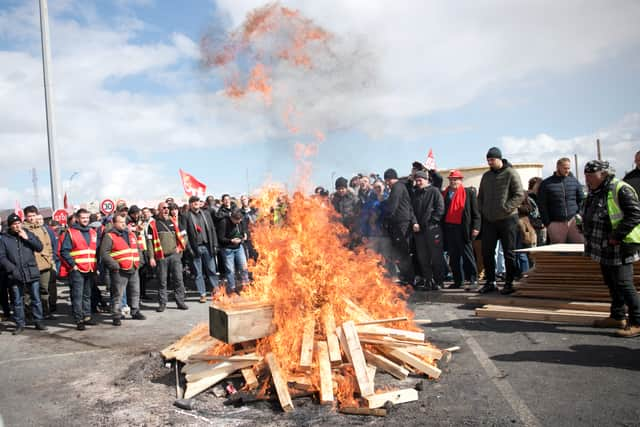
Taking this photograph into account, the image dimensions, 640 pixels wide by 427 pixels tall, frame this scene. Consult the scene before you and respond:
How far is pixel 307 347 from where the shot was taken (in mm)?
4980

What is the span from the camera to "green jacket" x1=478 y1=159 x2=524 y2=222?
827cm

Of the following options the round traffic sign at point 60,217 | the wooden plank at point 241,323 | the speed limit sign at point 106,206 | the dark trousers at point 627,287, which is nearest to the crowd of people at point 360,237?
the dark trousers at point 627,287

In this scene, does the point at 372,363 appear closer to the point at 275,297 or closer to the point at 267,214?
the point at 275,297

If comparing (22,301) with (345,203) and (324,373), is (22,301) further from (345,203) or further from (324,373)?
(324,373)

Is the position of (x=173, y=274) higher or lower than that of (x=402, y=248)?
lower

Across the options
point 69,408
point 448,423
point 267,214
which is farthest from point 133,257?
point 448,423

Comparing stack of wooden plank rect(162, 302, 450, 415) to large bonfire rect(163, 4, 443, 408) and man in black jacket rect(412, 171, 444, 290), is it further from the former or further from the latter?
man in black jacket rect(412, 171, 444, 290)

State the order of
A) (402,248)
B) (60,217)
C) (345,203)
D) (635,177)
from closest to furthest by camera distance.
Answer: (635,177) → (402,248) → (345,203) → (60,217)

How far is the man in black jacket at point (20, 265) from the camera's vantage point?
8695 mm

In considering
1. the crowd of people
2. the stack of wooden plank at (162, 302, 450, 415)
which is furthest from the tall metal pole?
the stack of wooden plank at (162, 302, 450, 415)

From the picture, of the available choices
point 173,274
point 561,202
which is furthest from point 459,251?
point 173,274

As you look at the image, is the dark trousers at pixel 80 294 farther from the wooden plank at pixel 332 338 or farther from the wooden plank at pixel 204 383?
the wooden plank at pixel 332 338

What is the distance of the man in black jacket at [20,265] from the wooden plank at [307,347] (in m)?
6.12

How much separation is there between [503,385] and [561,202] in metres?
5.51
